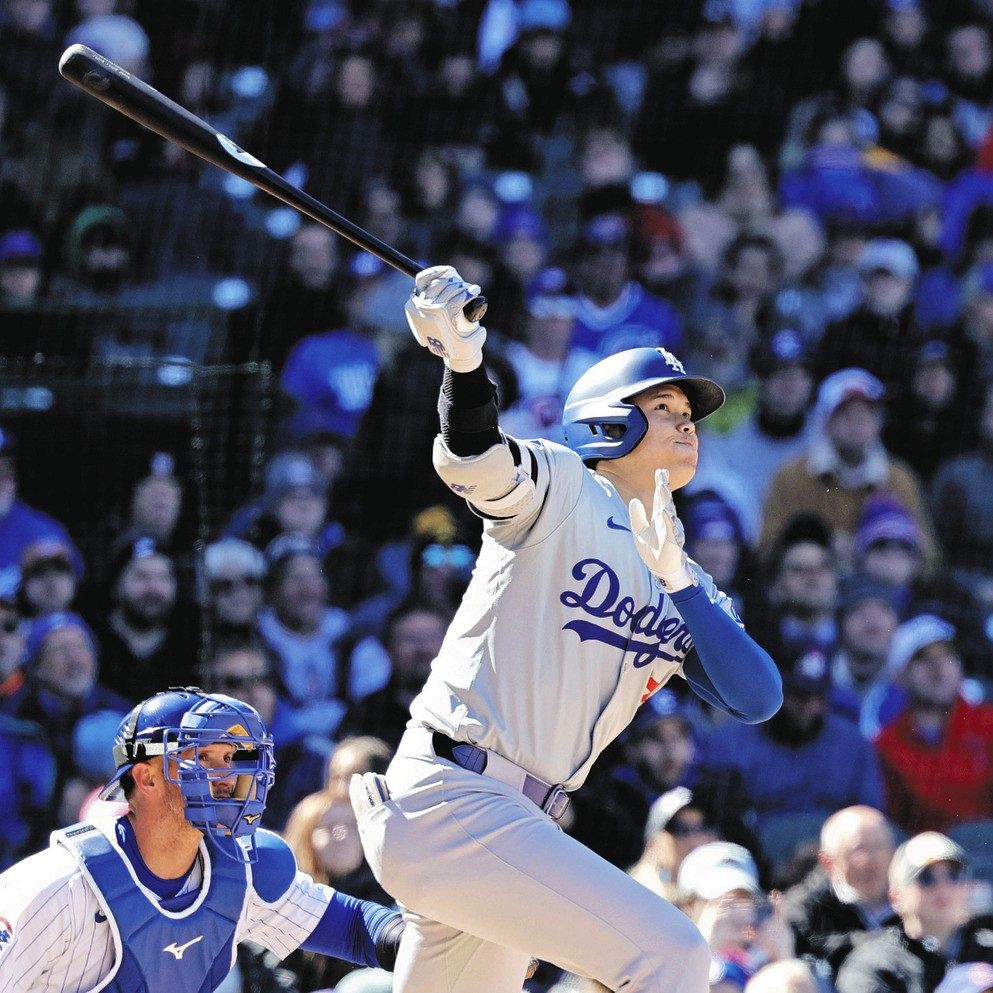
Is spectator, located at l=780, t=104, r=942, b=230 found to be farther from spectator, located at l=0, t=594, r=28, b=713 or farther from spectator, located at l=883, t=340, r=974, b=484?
spectator, located at l=0, t=594, r=28, b=713

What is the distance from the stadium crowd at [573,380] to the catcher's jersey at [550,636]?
141cm

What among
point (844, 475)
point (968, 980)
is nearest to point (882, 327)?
point (844, 475)

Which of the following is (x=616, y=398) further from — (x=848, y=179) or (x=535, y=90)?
(x=535, y=90)

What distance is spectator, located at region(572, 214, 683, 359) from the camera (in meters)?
6.92

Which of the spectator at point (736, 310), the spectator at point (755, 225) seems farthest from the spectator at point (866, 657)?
the spectator at point (755, 225)

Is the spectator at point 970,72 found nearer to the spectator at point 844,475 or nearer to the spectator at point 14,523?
the spectator at point 844,475

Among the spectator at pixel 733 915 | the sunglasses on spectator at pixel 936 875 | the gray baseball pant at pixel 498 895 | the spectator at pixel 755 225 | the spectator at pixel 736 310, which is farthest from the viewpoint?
the spectator at pixel 755 225

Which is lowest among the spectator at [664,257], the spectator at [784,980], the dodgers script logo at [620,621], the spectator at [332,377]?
the spectator at [784,980]

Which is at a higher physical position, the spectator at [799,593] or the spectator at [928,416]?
the spectator at [928,416]

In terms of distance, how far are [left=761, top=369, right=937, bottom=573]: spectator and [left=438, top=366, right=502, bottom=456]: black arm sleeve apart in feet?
12.1

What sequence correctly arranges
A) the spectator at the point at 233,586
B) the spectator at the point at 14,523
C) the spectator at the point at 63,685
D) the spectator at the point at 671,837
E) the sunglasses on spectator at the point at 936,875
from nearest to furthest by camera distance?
the sunglasses on spectator at the point at 936,875
the spectator at the point at 671,837
the spectator at the point at 63,685
the spectator at the point at 233,586
the spectator at the point at 14,523

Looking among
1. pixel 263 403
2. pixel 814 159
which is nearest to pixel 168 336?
pixel 263 403

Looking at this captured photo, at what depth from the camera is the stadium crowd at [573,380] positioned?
17.6 ft

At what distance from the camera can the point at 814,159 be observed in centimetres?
767
